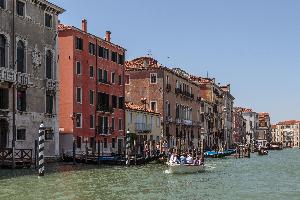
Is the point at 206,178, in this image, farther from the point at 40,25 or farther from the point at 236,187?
the point at 40,25

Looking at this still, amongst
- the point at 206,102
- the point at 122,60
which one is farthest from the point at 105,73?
the point at 206,102

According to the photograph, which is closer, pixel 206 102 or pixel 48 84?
pixel 48 84

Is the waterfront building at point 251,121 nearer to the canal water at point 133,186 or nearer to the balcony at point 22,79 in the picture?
the balcony at point 22,79

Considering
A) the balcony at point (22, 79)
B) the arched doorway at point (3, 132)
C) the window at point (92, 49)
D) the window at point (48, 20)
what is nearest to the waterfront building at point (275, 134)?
the window at point (92, 49)

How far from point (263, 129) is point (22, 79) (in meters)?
123

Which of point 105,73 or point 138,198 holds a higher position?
point 105,73

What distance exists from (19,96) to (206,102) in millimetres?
42291

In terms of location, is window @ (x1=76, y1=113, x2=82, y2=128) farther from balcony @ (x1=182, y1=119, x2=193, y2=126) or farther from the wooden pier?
balcony @ (x1=182, y1=119, x2=193, y2=126)

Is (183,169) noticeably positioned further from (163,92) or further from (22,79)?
(163,92)

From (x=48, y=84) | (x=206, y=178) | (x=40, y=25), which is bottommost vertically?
(x=206, y=178)

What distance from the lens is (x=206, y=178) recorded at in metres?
25.8

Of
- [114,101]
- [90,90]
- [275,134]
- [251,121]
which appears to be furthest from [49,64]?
[275,134]

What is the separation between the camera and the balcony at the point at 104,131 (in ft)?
129

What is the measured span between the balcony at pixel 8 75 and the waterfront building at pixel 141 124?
→ 14.8m
